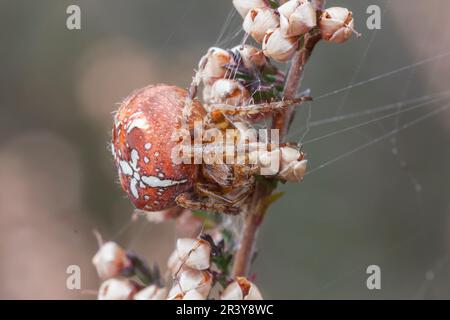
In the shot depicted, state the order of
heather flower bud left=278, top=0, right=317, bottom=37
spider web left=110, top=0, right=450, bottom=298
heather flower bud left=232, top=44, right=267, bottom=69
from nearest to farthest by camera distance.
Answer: heather flower bud left=278, top=0, right=317, bottom=37 < heather flower bud left=232, top=44, right=267, bottom=69 < spider web left=110, top=0, right=450, bottom=298

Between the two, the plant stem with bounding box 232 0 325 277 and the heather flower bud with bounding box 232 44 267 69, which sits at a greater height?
the heather flower bud with bounding box 232 44 267 69

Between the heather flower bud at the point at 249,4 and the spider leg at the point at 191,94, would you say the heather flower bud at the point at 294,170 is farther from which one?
the heather flower bud at the point at 249,4

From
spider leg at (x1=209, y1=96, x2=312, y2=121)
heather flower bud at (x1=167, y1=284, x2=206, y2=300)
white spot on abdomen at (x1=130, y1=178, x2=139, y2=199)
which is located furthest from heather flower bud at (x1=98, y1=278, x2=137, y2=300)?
spider leg at (x1=209, y1=96, x2=312, y2=121)

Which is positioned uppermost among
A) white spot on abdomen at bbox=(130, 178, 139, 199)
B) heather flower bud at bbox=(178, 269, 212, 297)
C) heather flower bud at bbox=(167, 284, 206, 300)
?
white spot on abdomen at bbox=(130, 178, 139, 199)

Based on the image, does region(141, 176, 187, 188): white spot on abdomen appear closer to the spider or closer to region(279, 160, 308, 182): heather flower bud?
the spider

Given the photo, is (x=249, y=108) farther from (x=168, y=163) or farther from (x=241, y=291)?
(x=241, y=291)


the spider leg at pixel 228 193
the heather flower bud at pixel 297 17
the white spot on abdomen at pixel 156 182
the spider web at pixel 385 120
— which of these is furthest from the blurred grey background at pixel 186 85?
the heather flower bud at pixel 297 17

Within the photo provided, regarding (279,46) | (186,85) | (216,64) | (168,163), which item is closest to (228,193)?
(168,163)

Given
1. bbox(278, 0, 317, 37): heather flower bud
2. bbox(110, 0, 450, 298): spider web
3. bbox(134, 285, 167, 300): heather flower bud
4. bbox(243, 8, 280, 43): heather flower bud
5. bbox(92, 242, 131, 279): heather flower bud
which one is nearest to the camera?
bbox(278, 0, 317, 37): heather flower bud
